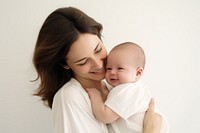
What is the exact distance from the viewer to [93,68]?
3.72ft

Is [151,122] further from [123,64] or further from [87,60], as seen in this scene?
[87,60]

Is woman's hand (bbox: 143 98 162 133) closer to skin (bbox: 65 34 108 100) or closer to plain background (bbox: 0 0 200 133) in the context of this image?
skin (bbox: 65 34 108 100)

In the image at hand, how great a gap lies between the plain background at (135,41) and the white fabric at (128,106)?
2.01 ft

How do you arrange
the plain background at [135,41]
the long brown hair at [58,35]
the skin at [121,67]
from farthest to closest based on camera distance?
1. the plain background at [135,41]
2. the skin at [121,67]
3. the long brown hair at [58,35]

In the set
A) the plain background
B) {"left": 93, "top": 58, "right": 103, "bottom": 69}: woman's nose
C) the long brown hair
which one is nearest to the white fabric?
{"left": 93, "top": 58, "right": 103, "bottom": 69}: woman's nose

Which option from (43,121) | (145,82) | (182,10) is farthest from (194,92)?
(43,121)

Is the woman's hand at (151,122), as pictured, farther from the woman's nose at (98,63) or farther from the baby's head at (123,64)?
the woman's nose at (98,63)

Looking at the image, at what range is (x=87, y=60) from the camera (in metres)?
1.09

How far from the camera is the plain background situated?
1.45 metres

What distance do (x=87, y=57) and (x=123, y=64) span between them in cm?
19

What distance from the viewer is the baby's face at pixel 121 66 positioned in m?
1.15

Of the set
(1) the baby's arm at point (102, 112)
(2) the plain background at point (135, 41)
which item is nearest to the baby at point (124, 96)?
(1) the baby's arm at point (102, 112)

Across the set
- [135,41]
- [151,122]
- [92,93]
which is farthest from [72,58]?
[135,41]

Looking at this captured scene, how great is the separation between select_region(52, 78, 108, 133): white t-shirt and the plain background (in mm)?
516
